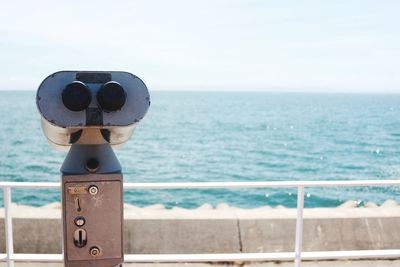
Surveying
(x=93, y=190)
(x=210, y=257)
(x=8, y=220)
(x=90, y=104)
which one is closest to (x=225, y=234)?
(x=210, y=257)

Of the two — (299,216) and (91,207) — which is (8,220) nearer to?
(91,207)

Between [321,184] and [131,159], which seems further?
[131,159]

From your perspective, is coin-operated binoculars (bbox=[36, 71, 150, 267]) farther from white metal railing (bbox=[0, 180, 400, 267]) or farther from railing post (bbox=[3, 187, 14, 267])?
railing post (bbox=[3, 187, 14, 267])

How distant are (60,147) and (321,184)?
169 centimetres

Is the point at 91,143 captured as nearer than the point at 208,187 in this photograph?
Yes

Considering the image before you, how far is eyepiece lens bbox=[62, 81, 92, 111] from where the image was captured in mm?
2178

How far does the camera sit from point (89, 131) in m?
2.33

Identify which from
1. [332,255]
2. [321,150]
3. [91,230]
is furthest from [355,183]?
[321,150]

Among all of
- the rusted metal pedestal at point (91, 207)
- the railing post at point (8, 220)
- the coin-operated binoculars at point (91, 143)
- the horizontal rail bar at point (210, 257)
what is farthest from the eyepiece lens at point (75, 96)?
the horizontal rail bar at point (210, 257)

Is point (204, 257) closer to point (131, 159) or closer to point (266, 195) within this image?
point (266, 195)

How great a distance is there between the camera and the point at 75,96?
2184 millimetres

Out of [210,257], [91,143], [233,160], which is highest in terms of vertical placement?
[91,143]

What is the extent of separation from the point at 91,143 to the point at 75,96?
265 mm

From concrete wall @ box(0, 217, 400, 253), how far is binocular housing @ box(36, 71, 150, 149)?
394cm
